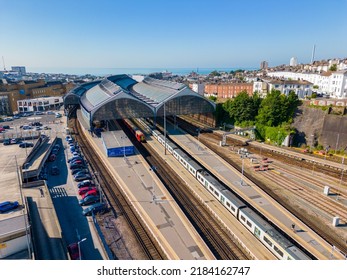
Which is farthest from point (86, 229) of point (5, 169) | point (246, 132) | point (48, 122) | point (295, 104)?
point (48, 122)

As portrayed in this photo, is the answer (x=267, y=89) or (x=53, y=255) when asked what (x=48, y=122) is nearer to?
(x=53, y=255)

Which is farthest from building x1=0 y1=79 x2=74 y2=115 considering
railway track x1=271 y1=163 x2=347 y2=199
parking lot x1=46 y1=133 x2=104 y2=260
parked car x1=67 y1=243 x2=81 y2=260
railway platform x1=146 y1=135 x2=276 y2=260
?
railway track x1=271 y1=163 x2=347 y2=199

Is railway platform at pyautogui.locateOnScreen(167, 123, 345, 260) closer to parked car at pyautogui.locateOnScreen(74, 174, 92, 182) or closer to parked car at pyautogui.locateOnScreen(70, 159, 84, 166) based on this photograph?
parked car at pyautogui.locateOnScreen(74, 174, 92, 182)

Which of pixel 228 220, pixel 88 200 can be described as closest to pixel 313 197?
pixel 228 220

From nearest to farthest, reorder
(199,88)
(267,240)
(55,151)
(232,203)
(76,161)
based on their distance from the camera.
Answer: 1. (267,240)
2. (232,203)
3. (76,161)
4. (55,151)
5. (199,88)

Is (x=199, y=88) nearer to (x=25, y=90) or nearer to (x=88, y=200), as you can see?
(x=25, y=90)

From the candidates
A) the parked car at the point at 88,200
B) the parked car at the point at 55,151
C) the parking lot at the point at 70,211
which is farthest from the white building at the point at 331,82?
the parked car at the point at 55,151

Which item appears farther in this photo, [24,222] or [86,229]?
[86,229]
